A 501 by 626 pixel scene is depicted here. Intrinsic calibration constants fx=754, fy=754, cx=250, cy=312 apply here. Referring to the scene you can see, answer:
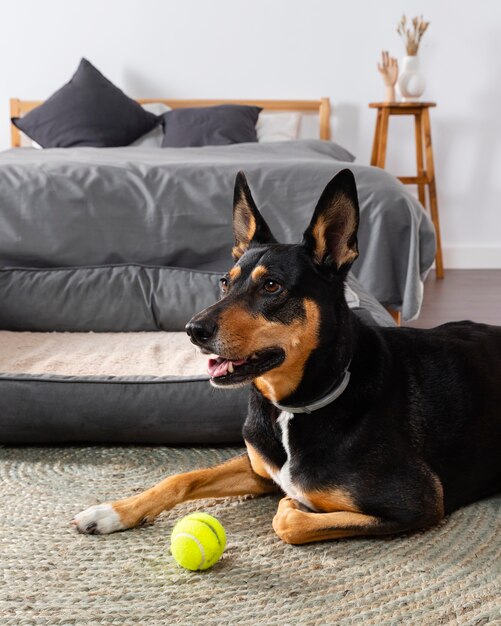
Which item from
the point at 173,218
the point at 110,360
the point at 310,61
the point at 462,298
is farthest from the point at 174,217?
the point at 310,61

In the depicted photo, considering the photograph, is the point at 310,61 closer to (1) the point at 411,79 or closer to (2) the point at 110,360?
(1) the point at 411,79

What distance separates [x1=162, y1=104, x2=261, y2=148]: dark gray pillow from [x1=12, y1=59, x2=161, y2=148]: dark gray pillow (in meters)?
0.24

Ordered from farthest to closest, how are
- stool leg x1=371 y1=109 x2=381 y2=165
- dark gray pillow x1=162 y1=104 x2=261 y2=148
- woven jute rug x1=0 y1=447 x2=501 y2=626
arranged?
1. stool leg x1=371 y1=109 x2=381 y2=165
2. dark gray pillow x1=162 y1=104 x2=261 y2=148
3. woven jute rug x1=0 y1=447 x2=501 y2=626

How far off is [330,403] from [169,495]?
441mm

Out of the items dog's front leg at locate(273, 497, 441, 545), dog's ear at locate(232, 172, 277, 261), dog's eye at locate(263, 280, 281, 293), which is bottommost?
dog's front leg at locate(273, 497, 441, 545)

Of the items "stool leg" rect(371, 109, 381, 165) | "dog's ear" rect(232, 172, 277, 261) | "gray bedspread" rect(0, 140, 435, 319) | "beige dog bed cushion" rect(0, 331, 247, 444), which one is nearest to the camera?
"dog's ear" rect(232, 172, 277, 261)

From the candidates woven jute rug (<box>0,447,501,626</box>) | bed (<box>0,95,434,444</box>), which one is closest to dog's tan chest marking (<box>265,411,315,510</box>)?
woven jute rug (<box>0,447,501,626</box>)

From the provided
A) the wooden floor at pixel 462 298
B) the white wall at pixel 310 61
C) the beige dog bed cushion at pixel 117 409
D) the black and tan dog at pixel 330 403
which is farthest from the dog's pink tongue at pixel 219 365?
the white wall at pixel 310 61

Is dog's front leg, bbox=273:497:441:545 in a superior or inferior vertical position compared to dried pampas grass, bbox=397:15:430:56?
inferior

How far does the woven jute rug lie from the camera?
1.44 metres

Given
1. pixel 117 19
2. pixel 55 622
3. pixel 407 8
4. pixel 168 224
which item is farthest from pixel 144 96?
pixel 55 622

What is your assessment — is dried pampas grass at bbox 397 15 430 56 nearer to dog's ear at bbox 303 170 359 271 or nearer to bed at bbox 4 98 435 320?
bed at bbox 4 98 435 320

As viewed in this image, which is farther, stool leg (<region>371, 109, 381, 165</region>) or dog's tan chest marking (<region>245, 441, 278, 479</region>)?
stool leg (<region>371, 109, 381, 165</region>)

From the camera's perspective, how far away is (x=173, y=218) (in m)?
3.15
